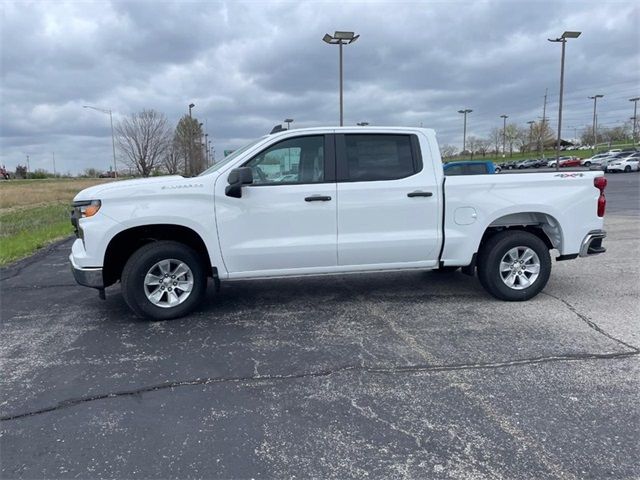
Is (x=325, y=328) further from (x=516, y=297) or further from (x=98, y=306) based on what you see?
(x=98, y=306)

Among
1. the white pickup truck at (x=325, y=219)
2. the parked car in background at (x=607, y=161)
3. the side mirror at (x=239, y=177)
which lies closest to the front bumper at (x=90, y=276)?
the white pickup truck at (x=325, y=219)

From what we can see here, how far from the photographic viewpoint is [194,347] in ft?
14.5

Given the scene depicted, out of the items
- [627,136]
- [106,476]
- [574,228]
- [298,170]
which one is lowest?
[106,476]

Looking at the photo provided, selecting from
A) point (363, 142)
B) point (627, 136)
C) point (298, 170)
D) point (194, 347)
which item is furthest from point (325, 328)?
point (627, 136)

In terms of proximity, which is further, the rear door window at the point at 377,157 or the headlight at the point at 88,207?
the rear door window at the point at 377,157

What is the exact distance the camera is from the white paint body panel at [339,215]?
4.90 metres

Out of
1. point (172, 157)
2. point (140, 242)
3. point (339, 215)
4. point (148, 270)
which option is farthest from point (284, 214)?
point (172, 157)

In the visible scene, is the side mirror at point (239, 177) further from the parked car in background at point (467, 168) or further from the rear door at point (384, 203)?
the parked car in background at point (467, 168)

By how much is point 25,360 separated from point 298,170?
10.3ft

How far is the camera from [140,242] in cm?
527

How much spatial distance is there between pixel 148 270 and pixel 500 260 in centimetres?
389

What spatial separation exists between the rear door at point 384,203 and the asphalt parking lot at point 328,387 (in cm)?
67

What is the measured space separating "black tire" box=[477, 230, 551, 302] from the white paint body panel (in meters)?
0.22

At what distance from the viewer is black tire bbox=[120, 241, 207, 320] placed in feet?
16.2
